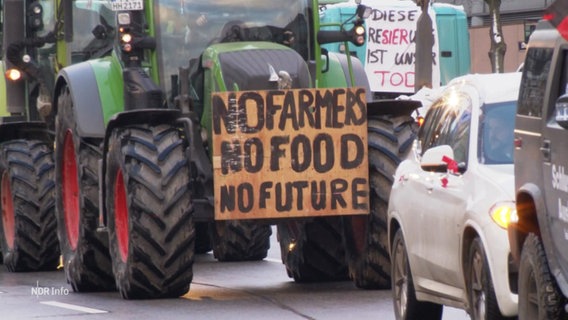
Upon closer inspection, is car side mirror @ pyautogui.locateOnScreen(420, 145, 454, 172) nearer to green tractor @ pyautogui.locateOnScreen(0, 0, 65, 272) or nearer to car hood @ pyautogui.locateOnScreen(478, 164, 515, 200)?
car hood @ pyautogui.locateOnScreen(478, 164, 515, 200)

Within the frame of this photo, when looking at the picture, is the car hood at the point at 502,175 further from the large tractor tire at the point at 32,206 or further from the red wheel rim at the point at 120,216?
the large tractor tire at the point at 32,206

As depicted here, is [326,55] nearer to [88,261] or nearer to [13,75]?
[88,261]

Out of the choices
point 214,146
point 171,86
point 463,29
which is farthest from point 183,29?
point 463,29

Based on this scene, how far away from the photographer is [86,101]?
16.4 m

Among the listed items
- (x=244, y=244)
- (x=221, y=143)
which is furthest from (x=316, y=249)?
(x=244, y=244)

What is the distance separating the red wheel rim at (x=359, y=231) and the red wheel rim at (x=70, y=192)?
298cm

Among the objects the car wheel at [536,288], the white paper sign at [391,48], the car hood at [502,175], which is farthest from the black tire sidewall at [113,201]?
the white paper sign at [391,48]

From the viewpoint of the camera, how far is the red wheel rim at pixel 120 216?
15.5 meters

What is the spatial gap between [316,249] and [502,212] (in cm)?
614

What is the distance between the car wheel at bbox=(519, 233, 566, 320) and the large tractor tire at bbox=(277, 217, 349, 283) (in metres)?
6.43

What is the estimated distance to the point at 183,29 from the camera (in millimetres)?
16109

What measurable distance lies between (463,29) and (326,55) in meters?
16.1

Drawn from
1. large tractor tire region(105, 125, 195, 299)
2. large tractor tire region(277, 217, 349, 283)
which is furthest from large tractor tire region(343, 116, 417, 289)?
large tractor tire region(105, 125, 195, 299)

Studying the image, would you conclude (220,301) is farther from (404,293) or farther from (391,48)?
(391,48)
